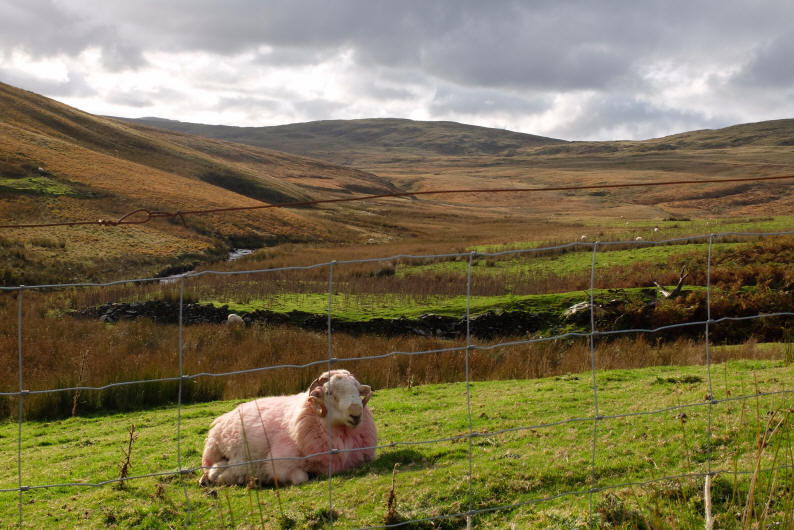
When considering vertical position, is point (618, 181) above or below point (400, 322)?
above

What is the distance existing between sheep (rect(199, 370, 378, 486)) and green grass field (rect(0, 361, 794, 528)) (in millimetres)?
182

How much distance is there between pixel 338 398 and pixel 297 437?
0.53m

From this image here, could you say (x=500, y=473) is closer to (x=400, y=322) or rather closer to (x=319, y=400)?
(x=319, y=400)

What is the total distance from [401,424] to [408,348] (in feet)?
19.1

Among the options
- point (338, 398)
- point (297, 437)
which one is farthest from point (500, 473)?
point (297, 437)

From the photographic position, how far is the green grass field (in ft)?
14.9

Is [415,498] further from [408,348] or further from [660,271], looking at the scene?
[660,271]

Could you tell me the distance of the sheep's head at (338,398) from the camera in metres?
5.62

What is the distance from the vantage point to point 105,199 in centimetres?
4866

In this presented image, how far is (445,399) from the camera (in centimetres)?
912

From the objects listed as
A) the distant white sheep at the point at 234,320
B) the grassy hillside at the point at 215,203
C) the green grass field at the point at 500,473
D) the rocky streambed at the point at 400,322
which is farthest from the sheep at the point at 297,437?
the grassy hillside at the point at 215,203

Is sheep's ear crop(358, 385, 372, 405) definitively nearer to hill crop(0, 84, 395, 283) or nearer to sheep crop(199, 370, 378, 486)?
sheep crop(199, 370, 378, 486)

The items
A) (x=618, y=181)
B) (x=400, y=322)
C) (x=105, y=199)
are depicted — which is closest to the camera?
(x=400, y=322)

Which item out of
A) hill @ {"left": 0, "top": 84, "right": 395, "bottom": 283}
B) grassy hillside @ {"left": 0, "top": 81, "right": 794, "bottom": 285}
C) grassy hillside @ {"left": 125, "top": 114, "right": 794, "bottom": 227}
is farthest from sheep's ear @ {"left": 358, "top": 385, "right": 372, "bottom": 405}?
grassy hillside @ {"left": 125, "top": 114, "right": 794, "bottom": 227}
